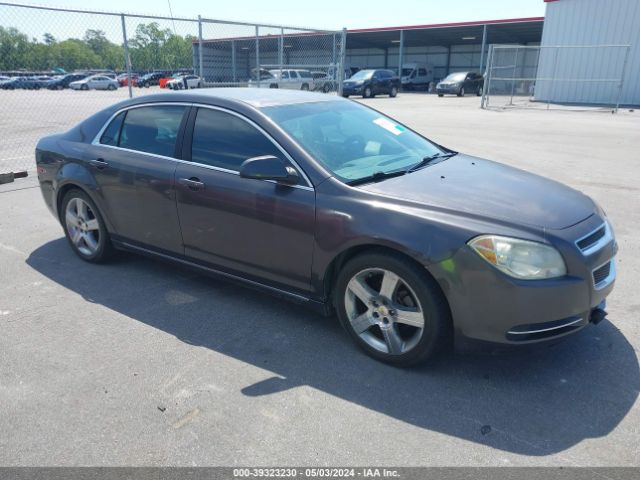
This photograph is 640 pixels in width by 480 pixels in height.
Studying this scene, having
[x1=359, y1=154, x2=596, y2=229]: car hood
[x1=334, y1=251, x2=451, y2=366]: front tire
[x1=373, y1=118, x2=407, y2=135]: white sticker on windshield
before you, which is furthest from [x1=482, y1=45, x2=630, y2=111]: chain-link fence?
[x1=334, y1=251, x2=451, y2=366]: front tire

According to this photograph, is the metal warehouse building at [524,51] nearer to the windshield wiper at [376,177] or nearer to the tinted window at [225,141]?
the tinted window at [225,141]

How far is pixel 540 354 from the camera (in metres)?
3.29

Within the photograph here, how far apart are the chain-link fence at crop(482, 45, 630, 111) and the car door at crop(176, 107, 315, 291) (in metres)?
22.3

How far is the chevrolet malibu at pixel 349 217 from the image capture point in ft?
9.11

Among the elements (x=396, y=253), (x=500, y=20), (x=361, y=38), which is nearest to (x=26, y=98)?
(x=396, y=253)

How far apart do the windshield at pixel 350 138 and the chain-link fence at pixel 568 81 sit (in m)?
21.4

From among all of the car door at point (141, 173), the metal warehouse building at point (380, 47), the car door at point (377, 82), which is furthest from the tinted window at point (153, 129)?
the car door at point (377, 82)

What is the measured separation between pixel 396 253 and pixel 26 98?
54.0ft

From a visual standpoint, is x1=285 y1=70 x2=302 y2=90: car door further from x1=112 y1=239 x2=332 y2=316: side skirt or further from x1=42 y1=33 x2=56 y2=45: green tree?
x1=112 y1=239 x2=332 y2=316: side skirt

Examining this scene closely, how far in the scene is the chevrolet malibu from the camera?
2.78 m

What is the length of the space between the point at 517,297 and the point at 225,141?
2.26 meters

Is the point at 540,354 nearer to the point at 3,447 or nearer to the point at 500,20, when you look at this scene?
the point at 3,447

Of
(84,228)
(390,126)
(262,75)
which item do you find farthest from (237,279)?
(262,75)

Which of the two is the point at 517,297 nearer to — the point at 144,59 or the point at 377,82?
the point at 144,59
